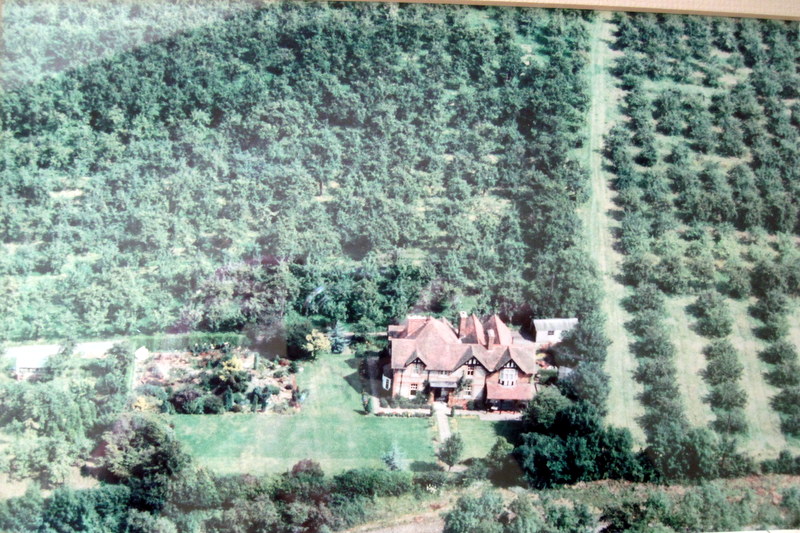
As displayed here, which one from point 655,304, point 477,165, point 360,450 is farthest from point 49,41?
point 655,304

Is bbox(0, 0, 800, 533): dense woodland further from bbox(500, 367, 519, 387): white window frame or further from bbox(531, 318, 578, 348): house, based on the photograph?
bbox(500, 367, 519, 387): white window frame

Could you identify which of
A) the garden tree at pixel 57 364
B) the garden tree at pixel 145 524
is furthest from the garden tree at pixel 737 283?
the garden tree at pixel 57 364

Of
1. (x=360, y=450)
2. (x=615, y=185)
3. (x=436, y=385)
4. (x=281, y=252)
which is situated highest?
(x=615, y=185)

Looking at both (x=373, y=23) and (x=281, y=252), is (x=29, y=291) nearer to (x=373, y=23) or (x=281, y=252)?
(x=281, y=252)

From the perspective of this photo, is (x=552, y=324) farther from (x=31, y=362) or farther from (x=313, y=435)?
(x=31, y=362)

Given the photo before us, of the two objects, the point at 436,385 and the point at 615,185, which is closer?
the point at 436,385

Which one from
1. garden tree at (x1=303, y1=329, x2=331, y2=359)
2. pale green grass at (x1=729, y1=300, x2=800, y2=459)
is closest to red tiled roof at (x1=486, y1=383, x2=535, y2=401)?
garden tree at (x1=303, y1=329, x2=331, y2=359)
